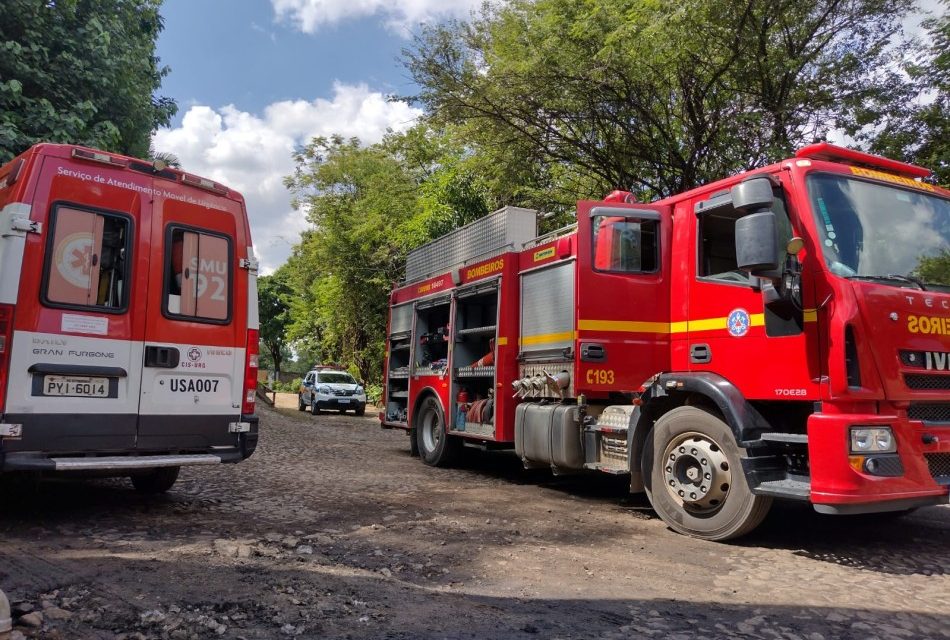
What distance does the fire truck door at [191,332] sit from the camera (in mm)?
5664

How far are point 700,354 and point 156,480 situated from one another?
5.29m

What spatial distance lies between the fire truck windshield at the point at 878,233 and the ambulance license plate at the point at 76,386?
5.53 m

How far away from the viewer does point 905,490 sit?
455cm

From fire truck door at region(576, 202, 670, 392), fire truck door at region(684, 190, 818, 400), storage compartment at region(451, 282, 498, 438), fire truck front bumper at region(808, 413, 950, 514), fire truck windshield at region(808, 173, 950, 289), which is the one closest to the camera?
fire truck front bumper at region(808, 413, 950, 514)

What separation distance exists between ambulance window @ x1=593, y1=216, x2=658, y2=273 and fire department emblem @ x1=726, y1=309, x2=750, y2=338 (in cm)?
111

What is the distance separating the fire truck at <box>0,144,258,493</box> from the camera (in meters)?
4.96

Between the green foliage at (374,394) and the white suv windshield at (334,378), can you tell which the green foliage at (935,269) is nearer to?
the white suv windshield at (334,378)

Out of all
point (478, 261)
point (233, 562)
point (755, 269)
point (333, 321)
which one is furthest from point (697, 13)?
point (333, 321)

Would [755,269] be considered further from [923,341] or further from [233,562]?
[233,562]

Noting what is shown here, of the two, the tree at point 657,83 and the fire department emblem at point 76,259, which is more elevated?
the tree at point 657,83

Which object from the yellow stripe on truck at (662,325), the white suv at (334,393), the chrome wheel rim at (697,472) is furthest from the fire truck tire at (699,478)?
the white suv at (334,393)

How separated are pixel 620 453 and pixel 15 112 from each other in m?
9.45

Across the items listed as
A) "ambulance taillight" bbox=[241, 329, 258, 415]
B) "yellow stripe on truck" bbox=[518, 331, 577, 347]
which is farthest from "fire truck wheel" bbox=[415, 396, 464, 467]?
"ambulance taillight" bbox=[241, 329, 258, 415]

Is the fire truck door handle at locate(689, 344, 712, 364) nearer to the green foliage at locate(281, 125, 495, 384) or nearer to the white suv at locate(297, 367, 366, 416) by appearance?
the green foliage at locate(281, 125, 495, 384)
